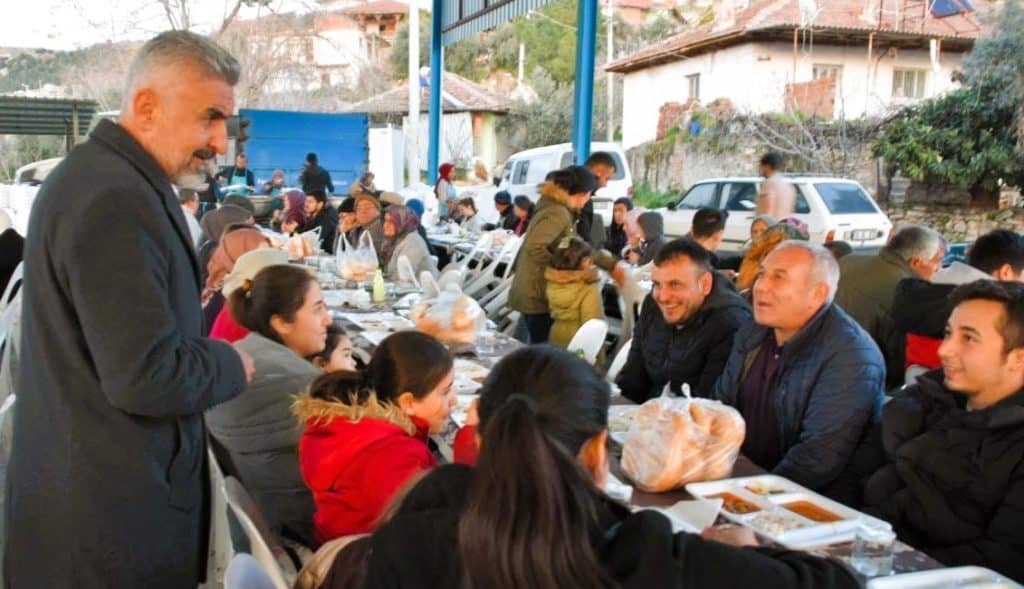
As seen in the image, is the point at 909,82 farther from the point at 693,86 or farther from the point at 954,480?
the point at 954,480

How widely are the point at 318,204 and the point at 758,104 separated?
13392mm

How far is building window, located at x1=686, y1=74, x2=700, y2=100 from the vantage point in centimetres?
2333

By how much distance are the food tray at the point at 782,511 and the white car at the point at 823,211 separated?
31.5 ft

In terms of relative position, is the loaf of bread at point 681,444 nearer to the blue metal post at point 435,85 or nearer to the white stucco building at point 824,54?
the blue metal post at point 435,85

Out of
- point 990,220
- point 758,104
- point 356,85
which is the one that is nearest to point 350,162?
point 758,104

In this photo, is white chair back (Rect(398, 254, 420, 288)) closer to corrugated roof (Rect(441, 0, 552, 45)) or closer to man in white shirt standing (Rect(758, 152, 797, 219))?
man in white shirt standing (Rect(758, 152, 797, 219))

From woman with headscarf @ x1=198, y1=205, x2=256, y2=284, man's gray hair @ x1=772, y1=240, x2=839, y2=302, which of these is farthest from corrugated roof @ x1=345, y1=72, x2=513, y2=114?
man's gray hair @ x1=772, y1=240, x2=839, y2=302

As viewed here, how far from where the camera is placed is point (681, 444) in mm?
2412

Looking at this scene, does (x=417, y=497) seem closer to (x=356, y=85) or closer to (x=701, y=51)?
(x=701, y=51)

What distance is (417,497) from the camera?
53.9 inches

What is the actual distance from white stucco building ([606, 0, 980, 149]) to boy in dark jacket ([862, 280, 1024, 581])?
680 inches

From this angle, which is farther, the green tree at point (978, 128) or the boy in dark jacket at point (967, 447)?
the green tree at point (978, 128)

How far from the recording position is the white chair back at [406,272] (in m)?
6.73

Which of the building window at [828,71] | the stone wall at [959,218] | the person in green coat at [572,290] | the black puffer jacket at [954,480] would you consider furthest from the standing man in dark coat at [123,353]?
the building window at [828,71]
